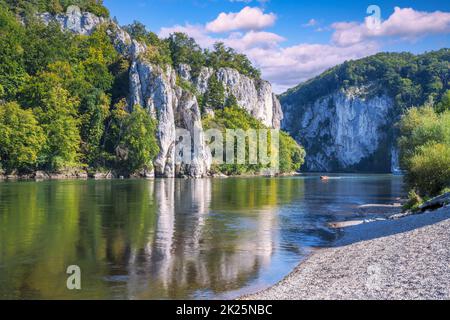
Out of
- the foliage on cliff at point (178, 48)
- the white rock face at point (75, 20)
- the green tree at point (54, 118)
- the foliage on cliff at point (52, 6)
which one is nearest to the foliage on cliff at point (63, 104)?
the green tree at point (54, 118)

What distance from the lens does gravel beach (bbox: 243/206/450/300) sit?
18359 millimetres

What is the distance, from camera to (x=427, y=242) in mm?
25812

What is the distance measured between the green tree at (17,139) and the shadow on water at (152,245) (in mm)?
49902

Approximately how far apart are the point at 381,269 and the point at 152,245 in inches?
579

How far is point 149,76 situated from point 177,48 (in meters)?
52.4


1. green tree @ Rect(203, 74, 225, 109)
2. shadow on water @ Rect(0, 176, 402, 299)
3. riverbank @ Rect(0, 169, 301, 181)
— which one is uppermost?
green tree @ Rect(203, 74, 225, 109)

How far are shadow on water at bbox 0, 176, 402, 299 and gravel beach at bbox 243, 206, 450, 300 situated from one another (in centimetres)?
179

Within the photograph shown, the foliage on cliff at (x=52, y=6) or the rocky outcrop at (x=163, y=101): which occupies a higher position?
the foliage on cliff at (x=52, y=6)

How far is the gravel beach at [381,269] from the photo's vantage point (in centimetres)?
1836

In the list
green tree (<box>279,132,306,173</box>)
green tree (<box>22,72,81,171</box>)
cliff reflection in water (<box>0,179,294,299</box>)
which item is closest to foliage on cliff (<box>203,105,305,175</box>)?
green tree (<box>279,132,306,173</box>)

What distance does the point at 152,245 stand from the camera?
31516mm

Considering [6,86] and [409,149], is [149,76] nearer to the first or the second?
[6,86]

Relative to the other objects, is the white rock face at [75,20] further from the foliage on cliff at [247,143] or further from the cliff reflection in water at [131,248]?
the cliff reflection in water at [131,248]

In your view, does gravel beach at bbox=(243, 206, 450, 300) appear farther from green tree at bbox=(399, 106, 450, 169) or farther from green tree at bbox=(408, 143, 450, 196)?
green tree at bbox=(399, 106, 450, 169)
